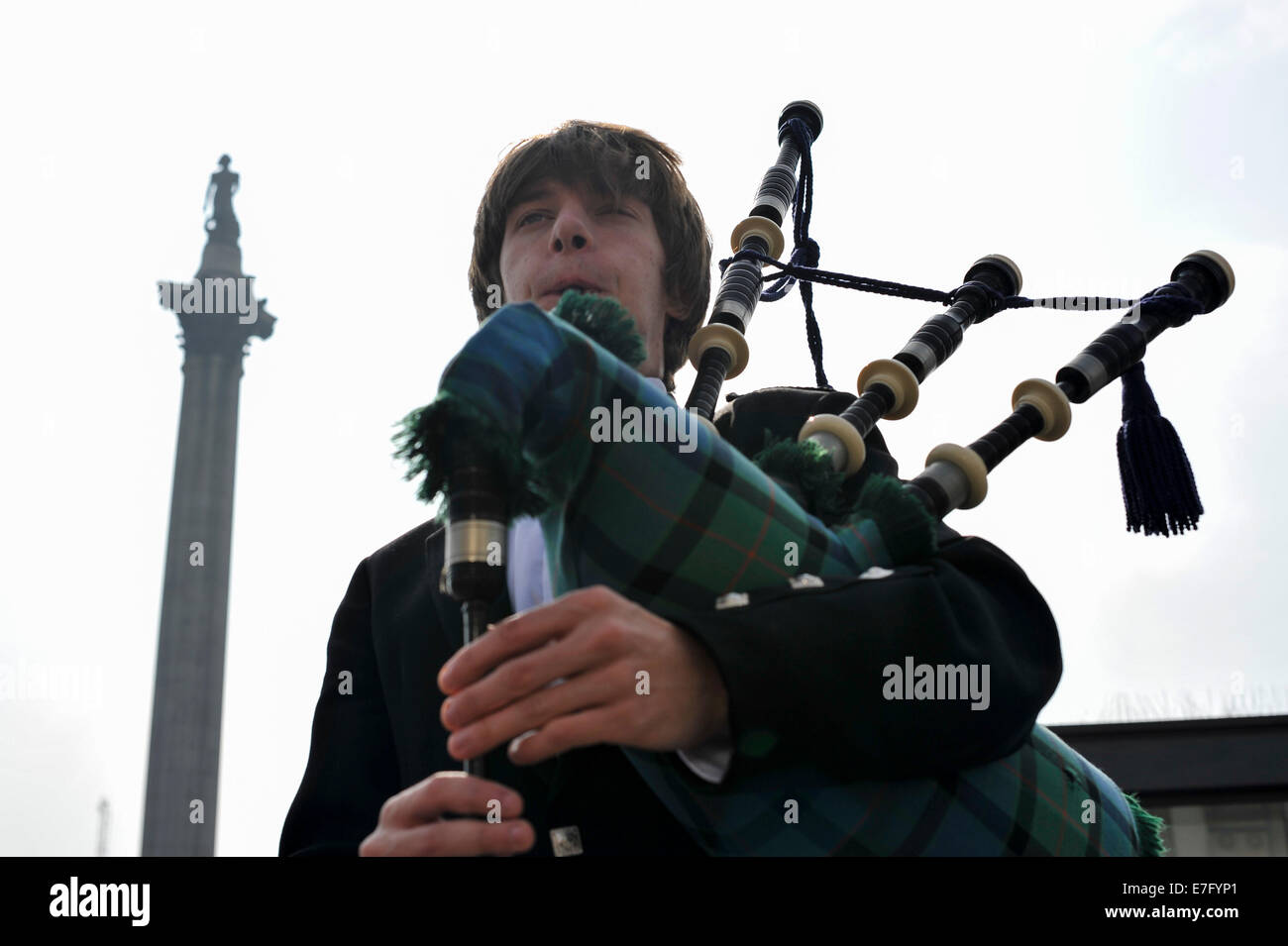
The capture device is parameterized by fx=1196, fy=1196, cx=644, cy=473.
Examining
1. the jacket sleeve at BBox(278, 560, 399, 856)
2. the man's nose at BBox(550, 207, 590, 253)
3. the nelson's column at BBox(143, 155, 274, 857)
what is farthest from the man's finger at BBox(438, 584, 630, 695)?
the nelson's column at BBox(143, 155, 274, 857)

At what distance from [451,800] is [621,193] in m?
1.45

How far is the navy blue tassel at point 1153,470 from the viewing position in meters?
2.59

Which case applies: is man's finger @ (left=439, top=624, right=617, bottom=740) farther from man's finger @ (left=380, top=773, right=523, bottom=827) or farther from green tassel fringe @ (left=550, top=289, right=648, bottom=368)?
green tassel fringe @ (left=550, top=289, right=648, bottom=368)

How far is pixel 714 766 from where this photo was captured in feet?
5.05

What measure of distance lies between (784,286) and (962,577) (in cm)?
145

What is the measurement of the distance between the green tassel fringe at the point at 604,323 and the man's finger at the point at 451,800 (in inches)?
25.4

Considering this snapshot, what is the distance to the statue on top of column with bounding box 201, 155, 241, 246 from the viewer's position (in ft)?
115

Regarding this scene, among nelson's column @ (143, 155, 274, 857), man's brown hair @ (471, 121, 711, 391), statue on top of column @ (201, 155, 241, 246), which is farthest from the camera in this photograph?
statue on top of column @ (201, 155, 241, 246)

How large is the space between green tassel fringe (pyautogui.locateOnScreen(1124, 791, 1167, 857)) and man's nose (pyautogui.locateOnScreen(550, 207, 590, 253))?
146cm

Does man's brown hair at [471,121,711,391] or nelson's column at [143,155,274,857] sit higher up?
nelson's column at [143,155,274,857]

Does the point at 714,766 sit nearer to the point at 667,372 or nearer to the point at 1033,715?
the point at 1033,715

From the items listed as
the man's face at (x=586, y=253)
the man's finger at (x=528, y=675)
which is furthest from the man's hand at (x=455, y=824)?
the man's face at (x=586, y=253)
